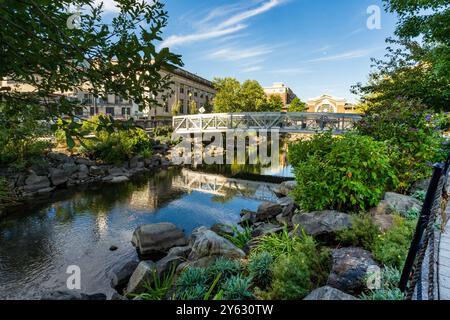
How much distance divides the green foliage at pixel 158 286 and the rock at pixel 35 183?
10.7m

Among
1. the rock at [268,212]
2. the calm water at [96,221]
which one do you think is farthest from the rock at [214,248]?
the rock at [268,212]

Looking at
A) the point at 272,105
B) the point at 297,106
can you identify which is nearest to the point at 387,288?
the point at 272,105

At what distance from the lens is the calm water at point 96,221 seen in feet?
20.2

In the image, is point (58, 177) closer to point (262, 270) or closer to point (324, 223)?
point (262, 270)

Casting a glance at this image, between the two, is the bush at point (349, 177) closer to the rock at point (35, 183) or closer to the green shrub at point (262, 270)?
the green shrub at point (262, 270)

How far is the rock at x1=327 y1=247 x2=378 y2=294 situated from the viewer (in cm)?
320

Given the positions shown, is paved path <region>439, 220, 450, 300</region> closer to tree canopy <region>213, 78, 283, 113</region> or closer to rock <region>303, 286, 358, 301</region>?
rock <region>303, 286, 358, 301</region>

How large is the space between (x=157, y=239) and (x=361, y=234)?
216 inches

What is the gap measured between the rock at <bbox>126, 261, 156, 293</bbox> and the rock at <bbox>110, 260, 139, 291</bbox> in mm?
549

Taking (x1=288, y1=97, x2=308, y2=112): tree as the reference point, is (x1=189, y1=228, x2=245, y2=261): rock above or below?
below

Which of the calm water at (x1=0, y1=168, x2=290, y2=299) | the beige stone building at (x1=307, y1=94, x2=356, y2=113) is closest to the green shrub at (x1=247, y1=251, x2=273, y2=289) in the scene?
the calm water at (x1=0, y1=168, x2=290, y2=299)

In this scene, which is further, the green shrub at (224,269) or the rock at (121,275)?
the rock at (121,275)

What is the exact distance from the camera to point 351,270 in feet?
11.1
